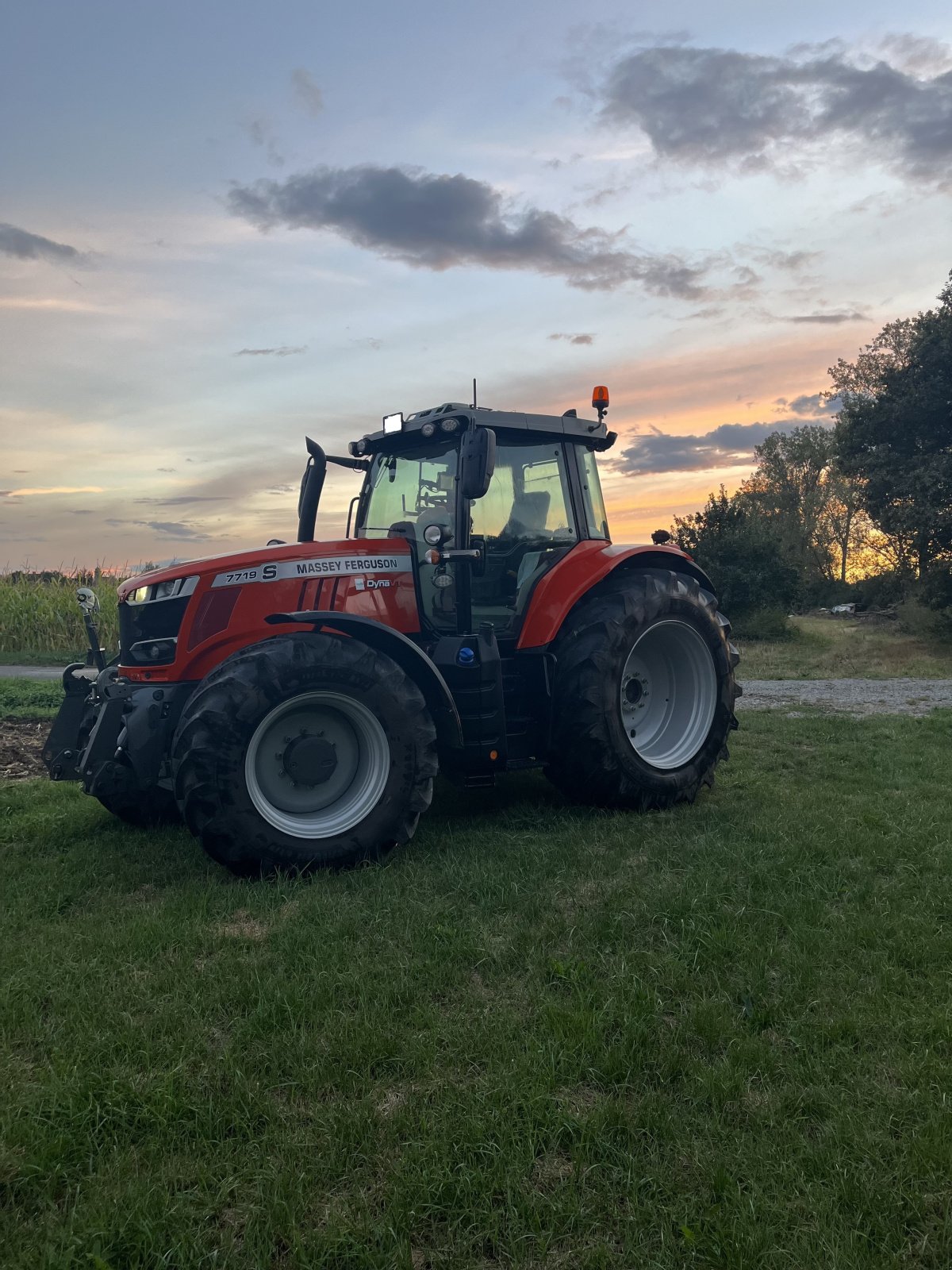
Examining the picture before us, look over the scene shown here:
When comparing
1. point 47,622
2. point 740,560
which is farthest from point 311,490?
point 740,560

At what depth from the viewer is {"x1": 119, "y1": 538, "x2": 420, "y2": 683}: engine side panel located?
512 cm

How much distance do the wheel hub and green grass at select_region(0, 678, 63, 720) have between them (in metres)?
5.99

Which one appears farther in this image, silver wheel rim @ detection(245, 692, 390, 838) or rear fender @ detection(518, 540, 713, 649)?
rear fender @ detection(518, 540, 713, 649)

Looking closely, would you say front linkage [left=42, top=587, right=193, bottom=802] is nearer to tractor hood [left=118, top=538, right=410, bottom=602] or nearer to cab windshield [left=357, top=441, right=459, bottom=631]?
tractor hood [left=118, top=538, right=410, bottom=602]

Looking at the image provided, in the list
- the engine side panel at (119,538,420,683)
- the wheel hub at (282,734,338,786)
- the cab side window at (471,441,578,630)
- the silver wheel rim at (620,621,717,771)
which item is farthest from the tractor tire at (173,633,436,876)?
the silver wheel rim at (620,621,717,771)

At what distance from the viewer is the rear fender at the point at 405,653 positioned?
500 cm

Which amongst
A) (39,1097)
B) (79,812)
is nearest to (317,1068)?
(39,1097)

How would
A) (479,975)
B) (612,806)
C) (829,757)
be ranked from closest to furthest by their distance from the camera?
(479,975) → (612,806) → (829,757)

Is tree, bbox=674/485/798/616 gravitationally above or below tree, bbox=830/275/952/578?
below

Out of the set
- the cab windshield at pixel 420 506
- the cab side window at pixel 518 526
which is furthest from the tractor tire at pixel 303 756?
the cab side window at pixel 518 526

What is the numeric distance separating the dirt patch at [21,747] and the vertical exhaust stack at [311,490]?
2.79m

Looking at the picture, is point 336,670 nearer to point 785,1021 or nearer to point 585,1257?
point 785,1021

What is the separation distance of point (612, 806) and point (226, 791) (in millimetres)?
2561

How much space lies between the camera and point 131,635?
554 cm
